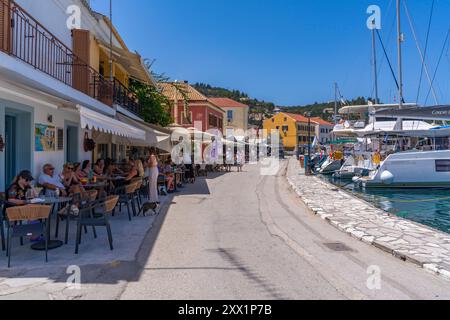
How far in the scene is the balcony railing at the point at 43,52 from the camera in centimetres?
808

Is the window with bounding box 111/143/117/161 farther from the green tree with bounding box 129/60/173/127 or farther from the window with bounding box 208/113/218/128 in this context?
the window with bounding box 208/113/218/128

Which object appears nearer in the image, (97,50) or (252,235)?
(252,235)

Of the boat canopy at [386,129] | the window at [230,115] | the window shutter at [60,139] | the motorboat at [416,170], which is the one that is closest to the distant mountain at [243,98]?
the window at [230,115]

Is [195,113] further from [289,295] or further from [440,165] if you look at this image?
[289,295]

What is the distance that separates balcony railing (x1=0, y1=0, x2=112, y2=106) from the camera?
26.5 feet

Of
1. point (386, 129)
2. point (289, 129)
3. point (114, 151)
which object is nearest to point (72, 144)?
point (114, 151)

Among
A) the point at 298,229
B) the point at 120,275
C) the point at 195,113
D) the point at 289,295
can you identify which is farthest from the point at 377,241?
the point at 195,113

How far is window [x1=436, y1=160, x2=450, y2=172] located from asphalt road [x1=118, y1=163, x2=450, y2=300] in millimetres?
12597

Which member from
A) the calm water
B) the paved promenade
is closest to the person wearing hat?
the paved promenade

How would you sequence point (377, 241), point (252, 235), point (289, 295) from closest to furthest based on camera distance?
point (289, 295)
point (377, 241)
point (252, 235)

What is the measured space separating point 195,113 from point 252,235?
34.8 m

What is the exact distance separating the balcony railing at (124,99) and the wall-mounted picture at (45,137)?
5.98 meters

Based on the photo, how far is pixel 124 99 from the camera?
19.3 metres

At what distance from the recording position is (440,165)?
1931 cm
